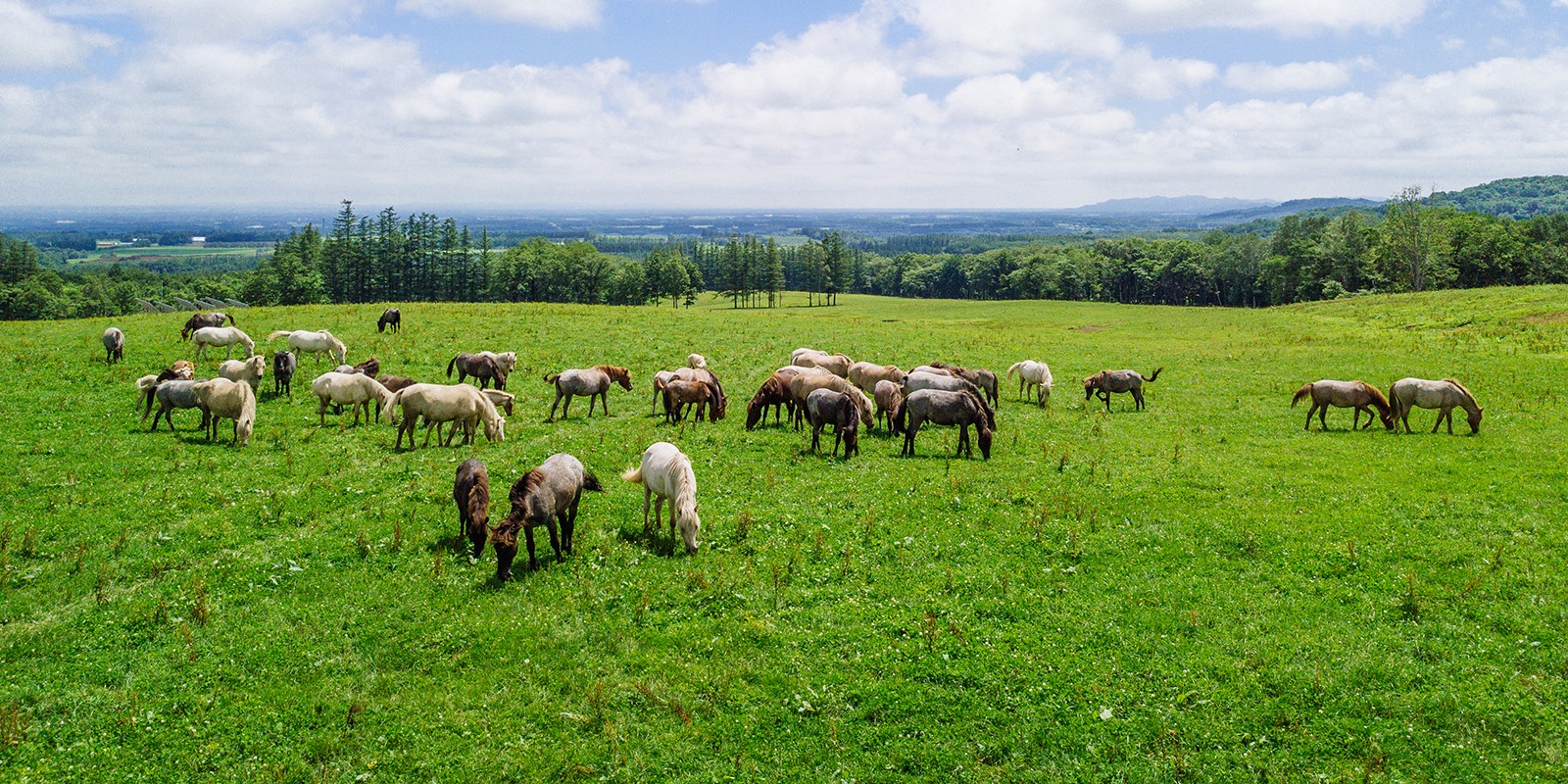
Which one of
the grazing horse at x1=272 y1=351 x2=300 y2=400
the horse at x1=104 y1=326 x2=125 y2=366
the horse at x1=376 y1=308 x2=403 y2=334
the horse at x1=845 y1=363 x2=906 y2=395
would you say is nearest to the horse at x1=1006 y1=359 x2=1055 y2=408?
the horse at x1=845 y1=363 x2=906 y2=395

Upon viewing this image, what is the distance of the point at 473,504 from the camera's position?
14453 mm

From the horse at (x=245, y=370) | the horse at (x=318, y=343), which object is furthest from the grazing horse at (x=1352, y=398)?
the horse at (x=318, y=343)

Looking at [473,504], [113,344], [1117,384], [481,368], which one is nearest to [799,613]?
[473,504]

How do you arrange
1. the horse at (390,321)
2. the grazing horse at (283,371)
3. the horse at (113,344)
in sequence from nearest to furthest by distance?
the grazing horse at (283,371) < the horse at (113,344) < the horse at (390,321)

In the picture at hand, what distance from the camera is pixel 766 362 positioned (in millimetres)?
36719

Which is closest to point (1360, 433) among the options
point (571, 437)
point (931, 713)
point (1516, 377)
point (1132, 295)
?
point (1516, 377)

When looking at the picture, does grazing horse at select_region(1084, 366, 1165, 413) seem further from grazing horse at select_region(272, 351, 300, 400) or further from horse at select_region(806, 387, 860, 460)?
grazing horse at select_region(272, 351, 300, 400)

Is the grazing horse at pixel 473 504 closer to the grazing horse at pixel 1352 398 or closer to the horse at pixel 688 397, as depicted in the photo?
the horse at pixel 688 397

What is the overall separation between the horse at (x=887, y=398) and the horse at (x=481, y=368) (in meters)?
13.9

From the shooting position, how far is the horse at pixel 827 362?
30422 millimetres

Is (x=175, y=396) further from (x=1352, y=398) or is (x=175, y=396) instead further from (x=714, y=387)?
(x=1352, y=398)

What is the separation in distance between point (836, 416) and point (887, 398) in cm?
409

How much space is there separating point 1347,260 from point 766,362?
104 metres

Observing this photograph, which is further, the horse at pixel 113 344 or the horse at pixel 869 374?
the horse at pixel 113 344
